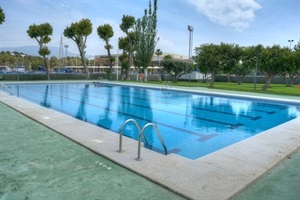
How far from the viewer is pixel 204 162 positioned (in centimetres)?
411

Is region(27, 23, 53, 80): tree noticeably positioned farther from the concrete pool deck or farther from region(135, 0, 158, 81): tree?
the concrete pool deck

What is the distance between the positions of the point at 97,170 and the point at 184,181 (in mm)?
1306

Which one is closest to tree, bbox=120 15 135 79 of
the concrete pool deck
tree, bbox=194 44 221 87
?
tree, bbox=194 44 221 87

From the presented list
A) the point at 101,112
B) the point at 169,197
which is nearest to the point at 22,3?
the point at 101,112

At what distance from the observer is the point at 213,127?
851cm

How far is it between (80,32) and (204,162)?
1041 inches

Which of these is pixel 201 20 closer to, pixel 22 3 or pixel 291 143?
pixel 22 3

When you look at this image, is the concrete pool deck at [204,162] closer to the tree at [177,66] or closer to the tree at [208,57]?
the tree at [208,57]

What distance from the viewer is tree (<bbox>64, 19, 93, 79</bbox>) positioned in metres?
27.6

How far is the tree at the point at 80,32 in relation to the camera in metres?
27.6

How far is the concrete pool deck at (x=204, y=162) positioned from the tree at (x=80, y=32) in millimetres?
23449

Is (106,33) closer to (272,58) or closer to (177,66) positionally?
(177,66)

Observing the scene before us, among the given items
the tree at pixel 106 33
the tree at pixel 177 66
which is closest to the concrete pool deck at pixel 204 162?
the tree at pixel 106 33

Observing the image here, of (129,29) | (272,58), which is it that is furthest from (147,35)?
(272,58)
